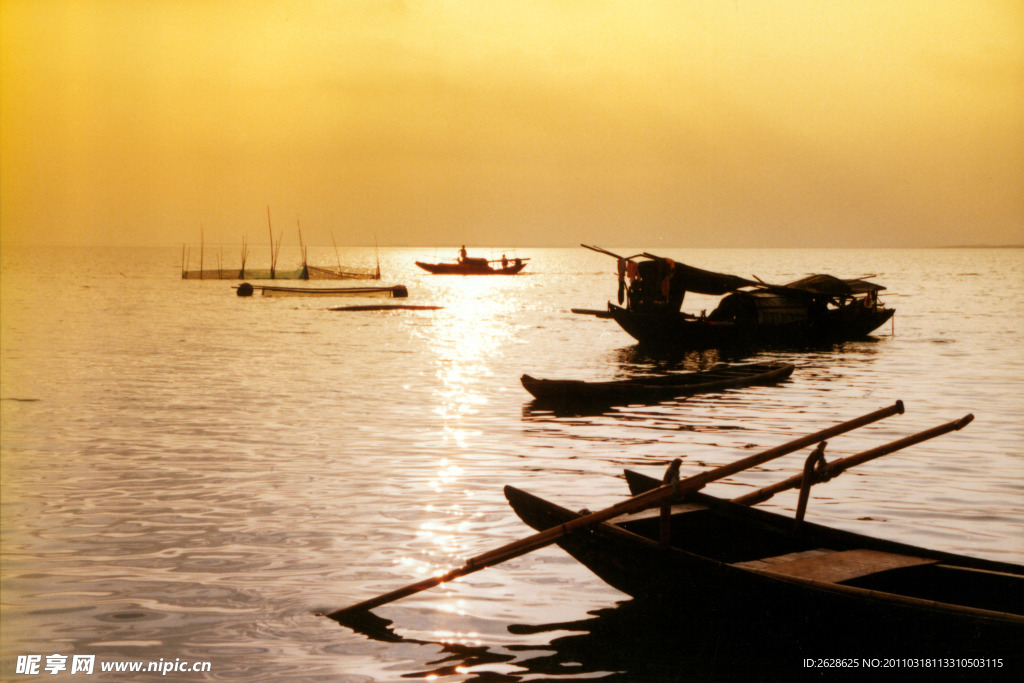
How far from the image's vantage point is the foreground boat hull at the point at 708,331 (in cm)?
3045

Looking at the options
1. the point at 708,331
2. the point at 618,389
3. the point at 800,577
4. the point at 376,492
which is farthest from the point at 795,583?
the point at 708,331

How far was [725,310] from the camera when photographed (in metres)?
32.5

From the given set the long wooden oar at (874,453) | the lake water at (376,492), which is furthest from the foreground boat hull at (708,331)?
the long wooden oar at (874,453)

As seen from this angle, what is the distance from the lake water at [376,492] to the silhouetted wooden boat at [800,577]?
528 millimetres

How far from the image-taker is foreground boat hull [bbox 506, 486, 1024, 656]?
5.80m

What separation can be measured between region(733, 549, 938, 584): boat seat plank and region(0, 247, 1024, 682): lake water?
63 centimetres

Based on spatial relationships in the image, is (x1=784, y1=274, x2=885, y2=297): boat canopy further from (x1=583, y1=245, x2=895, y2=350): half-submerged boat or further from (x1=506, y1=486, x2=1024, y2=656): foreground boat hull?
(x1=506, y1=486, x2=1024, y2=656): foreground boat hull

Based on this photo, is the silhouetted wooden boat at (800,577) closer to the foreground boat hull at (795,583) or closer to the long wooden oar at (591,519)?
the foreground boat hull at (795,583)

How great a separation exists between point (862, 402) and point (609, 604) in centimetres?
1421

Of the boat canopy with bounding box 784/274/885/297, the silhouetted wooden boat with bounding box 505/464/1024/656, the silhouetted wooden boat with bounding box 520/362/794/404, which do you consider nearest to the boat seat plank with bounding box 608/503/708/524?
the silhouetted wooden boat with bounding box 505/464/1024/656

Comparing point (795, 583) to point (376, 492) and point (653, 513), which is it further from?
point (376, 492)

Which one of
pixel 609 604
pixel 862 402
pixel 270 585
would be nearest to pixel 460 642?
pixel 609 604

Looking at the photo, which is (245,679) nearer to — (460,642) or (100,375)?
(460,642)

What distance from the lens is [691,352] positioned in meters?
33.5
